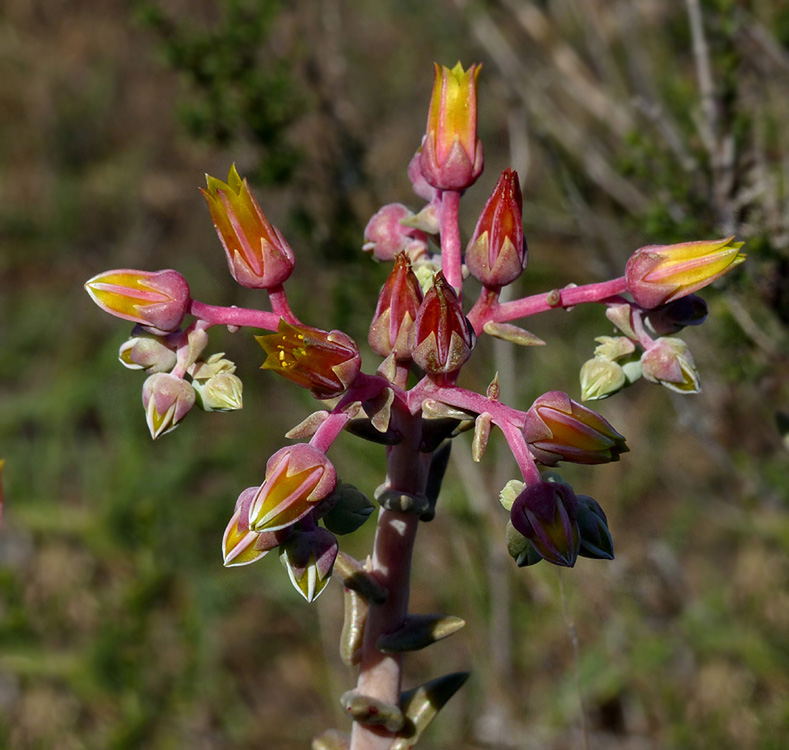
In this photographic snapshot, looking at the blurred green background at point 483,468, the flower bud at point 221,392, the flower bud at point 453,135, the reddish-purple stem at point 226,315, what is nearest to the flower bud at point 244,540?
the flower bud at point 221,392

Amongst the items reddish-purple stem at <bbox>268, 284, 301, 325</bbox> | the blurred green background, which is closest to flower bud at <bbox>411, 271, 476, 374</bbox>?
reddish-purple stem at <bbox>268, 284, 301, 325</bbox>

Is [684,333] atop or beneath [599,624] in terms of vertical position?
atop

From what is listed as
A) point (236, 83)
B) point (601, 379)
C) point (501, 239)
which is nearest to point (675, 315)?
point (601, 379)

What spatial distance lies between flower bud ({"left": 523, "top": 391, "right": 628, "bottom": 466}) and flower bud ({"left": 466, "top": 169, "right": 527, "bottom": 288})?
0.23 meters

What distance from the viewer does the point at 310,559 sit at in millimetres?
1303

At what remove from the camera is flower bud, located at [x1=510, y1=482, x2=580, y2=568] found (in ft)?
4.08

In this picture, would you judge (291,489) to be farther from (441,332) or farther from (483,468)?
(483,468)

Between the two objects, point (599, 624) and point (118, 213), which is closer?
point (599, 624)

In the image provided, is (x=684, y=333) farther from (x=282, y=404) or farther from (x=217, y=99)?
(x=282, y=404)

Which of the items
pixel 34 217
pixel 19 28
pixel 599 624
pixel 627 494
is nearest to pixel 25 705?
pixel 599 624

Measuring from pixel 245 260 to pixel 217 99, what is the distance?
2243 millimetres

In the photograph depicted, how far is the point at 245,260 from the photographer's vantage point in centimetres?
142

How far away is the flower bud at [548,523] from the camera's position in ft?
4.08

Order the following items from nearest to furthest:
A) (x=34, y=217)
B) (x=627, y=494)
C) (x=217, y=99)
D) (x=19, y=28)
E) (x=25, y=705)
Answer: (x=217, y=99) < (x=25, y=705) < (x=627, y=494) < (x=34, y=217) < (x=19, y=28)
